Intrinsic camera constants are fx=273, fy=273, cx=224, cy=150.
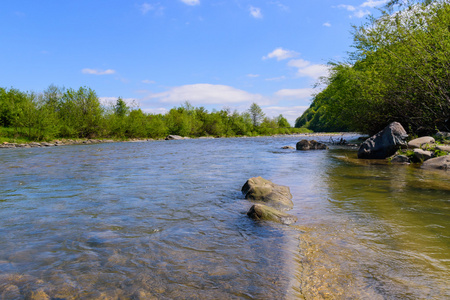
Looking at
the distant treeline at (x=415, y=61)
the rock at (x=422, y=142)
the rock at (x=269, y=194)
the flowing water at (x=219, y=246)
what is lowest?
the flowing water at (x=219, y=246)

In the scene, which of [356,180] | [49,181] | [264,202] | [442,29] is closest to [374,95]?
[442,29]

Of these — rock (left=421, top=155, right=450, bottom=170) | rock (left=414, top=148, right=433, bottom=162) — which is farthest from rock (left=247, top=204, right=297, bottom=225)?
rock (left=414, top=148, right=433, bottom=162)

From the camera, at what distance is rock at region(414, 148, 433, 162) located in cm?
1319

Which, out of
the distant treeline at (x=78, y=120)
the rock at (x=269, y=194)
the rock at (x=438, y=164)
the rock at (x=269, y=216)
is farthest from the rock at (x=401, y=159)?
the distant treeline at (x=78, y=120)

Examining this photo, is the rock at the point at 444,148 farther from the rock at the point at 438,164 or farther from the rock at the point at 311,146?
the rock at the point at 311,146

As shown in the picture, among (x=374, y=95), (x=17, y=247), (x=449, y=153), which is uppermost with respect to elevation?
(x=374, y=95)

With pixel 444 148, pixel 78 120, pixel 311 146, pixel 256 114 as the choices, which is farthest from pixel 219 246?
pixel 256 114

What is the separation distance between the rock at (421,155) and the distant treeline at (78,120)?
161ft

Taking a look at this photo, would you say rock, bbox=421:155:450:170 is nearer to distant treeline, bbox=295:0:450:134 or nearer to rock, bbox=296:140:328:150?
distant treeline, bbox=295:0:450:134

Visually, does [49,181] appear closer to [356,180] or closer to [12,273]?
[12,273]

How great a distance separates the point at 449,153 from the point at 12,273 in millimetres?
16048

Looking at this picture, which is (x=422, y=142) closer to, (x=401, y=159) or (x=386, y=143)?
(x=386, y=143)

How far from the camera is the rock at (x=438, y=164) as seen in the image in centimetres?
1133

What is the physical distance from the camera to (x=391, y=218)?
5.44m
